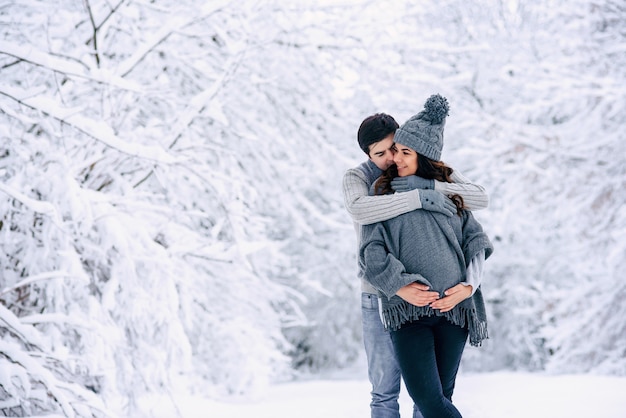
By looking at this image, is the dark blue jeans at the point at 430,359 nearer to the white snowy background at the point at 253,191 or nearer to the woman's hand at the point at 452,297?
the woman's hand at the point at 452,297

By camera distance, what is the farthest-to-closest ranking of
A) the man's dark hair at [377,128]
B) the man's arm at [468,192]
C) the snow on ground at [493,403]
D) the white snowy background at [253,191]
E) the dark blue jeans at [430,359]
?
the snow on ground at [493,403]
the white snowy background at [253,191]
the man's dark hair at [377,128]
the man's arm at [468,192]
the dark blue jeans at [430,359]

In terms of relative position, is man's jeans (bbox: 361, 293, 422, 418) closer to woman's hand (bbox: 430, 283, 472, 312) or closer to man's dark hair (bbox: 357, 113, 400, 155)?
woman's hand (bbox: 430, 283, 472, 312)

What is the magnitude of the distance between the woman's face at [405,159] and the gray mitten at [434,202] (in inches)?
5.6

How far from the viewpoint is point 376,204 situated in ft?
8.52

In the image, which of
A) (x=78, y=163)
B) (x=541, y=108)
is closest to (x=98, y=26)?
(x=78, y=163)

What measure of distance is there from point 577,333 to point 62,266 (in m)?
6.99

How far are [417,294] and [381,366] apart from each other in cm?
47

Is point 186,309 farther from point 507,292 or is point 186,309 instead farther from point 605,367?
point 507,292

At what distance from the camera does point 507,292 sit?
1046cm

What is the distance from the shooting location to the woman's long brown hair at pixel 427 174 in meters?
2.67

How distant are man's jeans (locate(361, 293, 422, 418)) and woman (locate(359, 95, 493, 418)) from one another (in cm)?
23

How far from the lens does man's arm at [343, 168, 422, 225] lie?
255 centimetres

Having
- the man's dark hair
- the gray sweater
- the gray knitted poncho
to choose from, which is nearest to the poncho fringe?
the gray knitted poncho

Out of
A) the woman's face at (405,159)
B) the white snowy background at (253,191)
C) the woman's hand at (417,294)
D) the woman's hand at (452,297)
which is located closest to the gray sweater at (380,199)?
the woman's face at (405,159)
